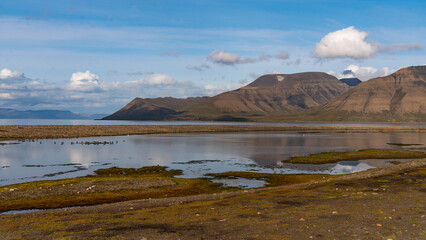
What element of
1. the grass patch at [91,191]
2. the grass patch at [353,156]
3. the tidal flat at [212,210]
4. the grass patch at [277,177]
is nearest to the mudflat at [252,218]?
the tidal flat at [212,210]

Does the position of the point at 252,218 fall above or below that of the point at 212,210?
above

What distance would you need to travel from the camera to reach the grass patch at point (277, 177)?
56472 mm

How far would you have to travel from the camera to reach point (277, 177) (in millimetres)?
61156

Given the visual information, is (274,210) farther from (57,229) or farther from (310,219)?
(57,229)

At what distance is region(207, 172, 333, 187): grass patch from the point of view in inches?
2223

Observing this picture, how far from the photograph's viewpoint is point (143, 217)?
30.1m

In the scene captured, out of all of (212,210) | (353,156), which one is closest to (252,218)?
(212,210)

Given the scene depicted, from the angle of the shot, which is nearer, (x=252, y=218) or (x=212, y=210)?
(x=252, y=218)

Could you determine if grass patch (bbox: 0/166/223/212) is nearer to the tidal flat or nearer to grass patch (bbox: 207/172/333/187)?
the tidal flat

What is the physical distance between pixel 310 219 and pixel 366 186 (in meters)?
20.5

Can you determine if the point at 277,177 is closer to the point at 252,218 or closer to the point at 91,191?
the point at 91,191

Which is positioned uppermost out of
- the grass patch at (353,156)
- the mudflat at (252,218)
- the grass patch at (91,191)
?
the mudflat at (252,218)

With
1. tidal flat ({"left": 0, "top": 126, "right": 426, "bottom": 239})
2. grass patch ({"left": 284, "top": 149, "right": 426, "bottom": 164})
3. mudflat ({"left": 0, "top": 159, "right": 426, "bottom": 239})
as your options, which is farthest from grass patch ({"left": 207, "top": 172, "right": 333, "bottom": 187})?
grass patch ({"left": 284, "top": 149, "right": 426, "bottom": 164})

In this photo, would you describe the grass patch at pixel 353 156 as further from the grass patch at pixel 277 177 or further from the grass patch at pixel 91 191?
the grass patch at pixel 91 191
